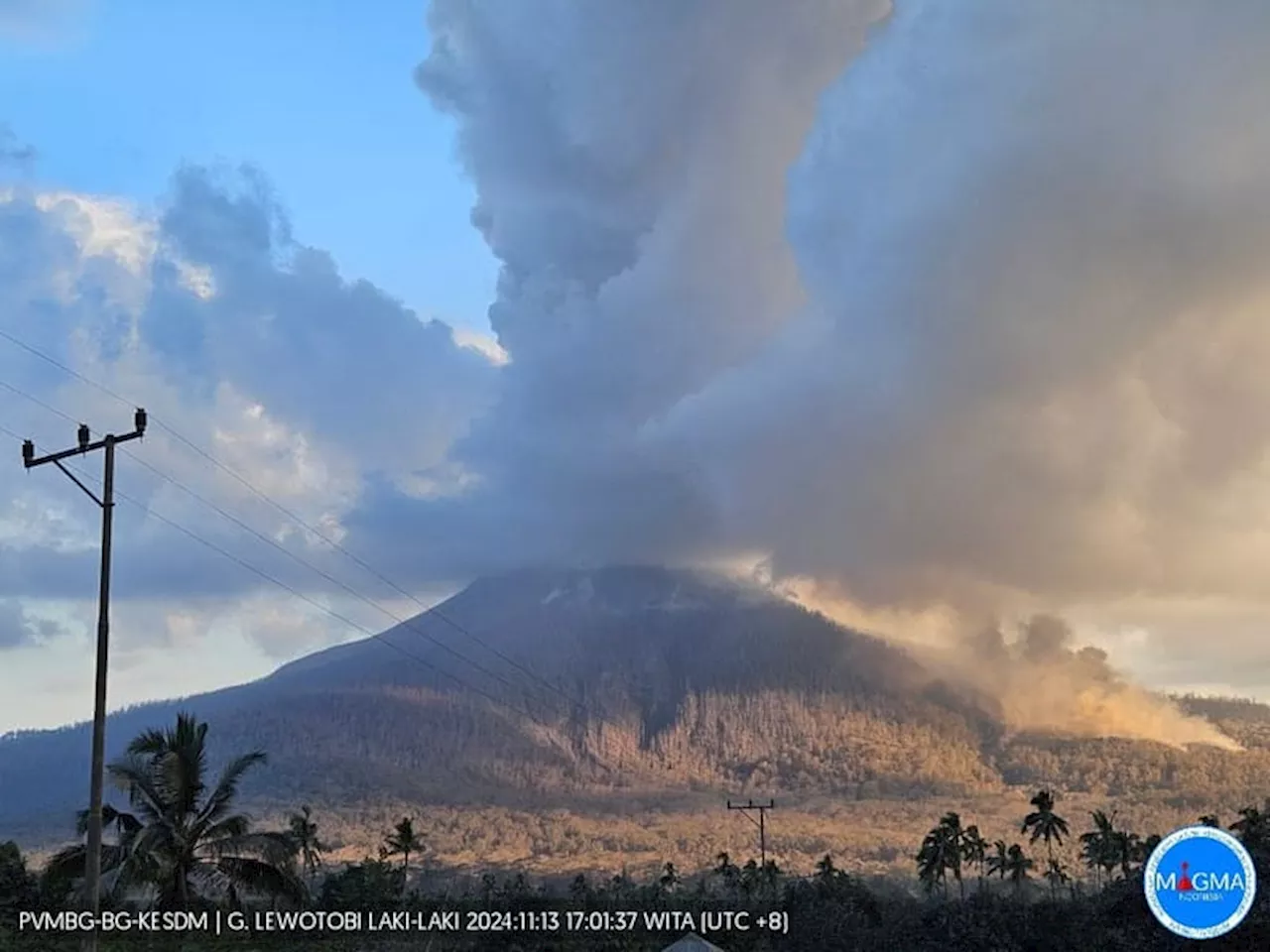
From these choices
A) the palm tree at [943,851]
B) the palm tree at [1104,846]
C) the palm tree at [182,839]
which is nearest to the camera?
the palm tree at [182,839]

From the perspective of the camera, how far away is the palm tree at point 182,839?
31547 mm

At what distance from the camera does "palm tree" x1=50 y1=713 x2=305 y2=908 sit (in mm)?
31547

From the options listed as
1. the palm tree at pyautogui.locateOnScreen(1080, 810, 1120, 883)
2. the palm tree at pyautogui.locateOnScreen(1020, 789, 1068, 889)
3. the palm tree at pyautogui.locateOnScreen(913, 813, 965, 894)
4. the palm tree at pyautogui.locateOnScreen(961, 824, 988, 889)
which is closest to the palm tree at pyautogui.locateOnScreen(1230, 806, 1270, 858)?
the palm tree at pyautogui.locateOnScreen(1080, 810, 1120, 883)

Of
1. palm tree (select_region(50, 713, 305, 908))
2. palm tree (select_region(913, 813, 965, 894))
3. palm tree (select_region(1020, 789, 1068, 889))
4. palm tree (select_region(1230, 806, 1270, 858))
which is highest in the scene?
palm tree (select_region(50, 713, 305, 908))

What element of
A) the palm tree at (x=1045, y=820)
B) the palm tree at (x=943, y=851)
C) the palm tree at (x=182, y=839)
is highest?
the palm tree at (x=182, y=839)

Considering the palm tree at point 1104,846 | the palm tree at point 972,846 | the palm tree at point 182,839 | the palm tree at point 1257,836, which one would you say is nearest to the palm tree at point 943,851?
the palm tree at point 972,846

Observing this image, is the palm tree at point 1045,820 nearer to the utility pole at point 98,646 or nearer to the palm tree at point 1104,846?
the palm tree at point 1104,846

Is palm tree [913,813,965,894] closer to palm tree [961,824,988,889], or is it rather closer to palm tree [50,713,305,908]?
Answer: palm tree [961,824,988,889]

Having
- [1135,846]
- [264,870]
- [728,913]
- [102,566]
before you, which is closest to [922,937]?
[728,913]

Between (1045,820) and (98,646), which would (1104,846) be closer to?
(1045,820)

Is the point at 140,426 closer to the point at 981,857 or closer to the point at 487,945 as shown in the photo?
the point at 487,945

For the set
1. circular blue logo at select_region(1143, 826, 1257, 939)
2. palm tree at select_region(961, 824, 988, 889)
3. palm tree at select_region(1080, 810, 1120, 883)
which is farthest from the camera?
palm tree at select_region(961, 824, 988, 889)

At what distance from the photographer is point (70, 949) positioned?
3053cm

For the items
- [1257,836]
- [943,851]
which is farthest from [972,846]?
[1257,836]
